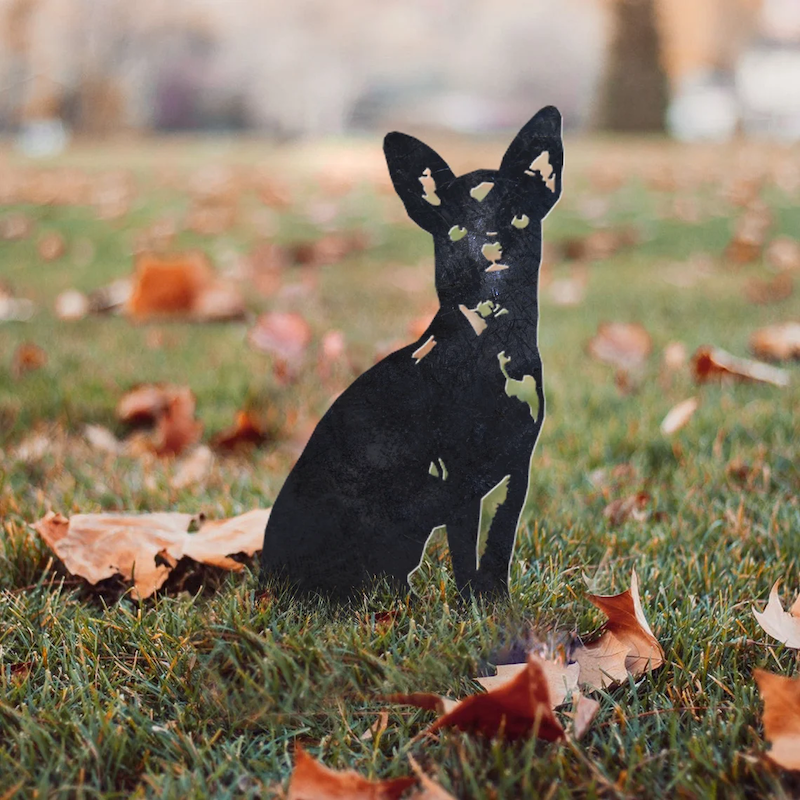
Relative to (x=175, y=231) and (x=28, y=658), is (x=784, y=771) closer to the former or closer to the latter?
(x=28, y=658)

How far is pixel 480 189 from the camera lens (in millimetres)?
1449

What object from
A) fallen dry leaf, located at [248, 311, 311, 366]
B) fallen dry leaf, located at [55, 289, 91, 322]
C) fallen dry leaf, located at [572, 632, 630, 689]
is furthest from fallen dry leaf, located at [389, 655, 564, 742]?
fallen dry leaf, located at [55, 289, 91, 322]

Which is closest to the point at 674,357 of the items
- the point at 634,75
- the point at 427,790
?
the point at 427,790

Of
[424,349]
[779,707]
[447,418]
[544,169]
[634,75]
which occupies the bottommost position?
[779,707]

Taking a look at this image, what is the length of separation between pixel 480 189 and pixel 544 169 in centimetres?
11

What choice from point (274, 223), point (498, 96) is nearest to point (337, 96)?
point (498, 96)

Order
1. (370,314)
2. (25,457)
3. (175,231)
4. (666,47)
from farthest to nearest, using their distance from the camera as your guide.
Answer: (666,47)
(175,231)
(370,314)
(25,457)

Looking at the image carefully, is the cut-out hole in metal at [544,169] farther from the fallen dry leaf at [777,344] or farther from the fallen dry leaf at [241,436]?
the fallen dry leaf at [777,344]

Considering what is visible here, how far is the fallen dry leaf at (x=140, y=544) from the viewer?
169 cm

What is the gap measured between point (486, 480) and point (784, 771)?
59 centimetres

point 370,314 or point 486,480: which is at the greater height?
point 486,480

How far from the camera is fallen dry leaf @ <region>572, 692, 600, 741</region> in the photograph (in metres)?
1.26

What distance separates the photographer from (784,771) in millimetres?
1185

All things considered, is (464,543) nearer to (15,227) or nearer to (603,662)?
(603,662)
